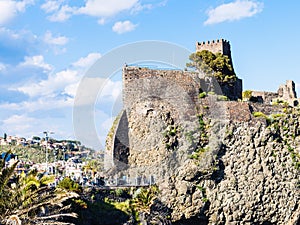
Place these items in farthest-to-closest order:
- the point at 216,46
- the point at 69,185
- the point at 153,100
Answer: the point at 216,46 → the point at 153,100 → the point at 69,185

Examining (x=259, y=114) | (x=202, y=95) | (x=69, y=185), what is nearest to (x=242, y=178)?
(x=259, y=114)

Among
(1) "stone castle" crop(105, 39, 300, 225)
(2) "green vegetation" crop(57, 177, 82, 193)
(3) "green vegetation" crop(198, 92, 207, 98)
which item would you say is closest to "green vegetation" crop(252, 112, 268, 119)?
(1) "stone castle" crop(105, 39, 300, 225)

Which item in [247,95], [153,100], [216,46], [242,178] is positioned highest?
[216,46]

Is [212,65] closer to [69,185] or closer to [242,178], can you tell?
[242,178]

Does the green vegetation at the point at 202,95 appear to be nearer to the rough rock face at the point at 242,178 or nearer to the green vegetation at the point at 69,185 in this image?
the rough rock face at the point at 242,178

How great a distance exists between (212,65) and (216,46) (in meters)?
3.69

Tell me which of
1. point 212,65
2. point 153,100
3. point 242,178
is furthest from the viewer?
point 212,65

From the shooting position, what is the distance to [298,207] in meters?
44.1

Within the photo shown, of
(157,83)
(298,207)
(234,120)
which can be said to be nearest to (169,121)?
(157,83)

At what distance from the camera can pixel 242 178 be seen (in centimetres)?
4191

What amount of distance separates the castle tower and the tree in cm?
171

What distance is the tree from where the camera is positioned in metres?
45.0

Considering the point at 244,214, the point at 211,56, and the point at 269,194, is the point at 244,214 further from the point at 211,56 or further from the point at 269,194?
the point at 211,56

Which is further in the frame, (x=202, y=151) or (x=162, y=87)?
(x=162, y=87)
